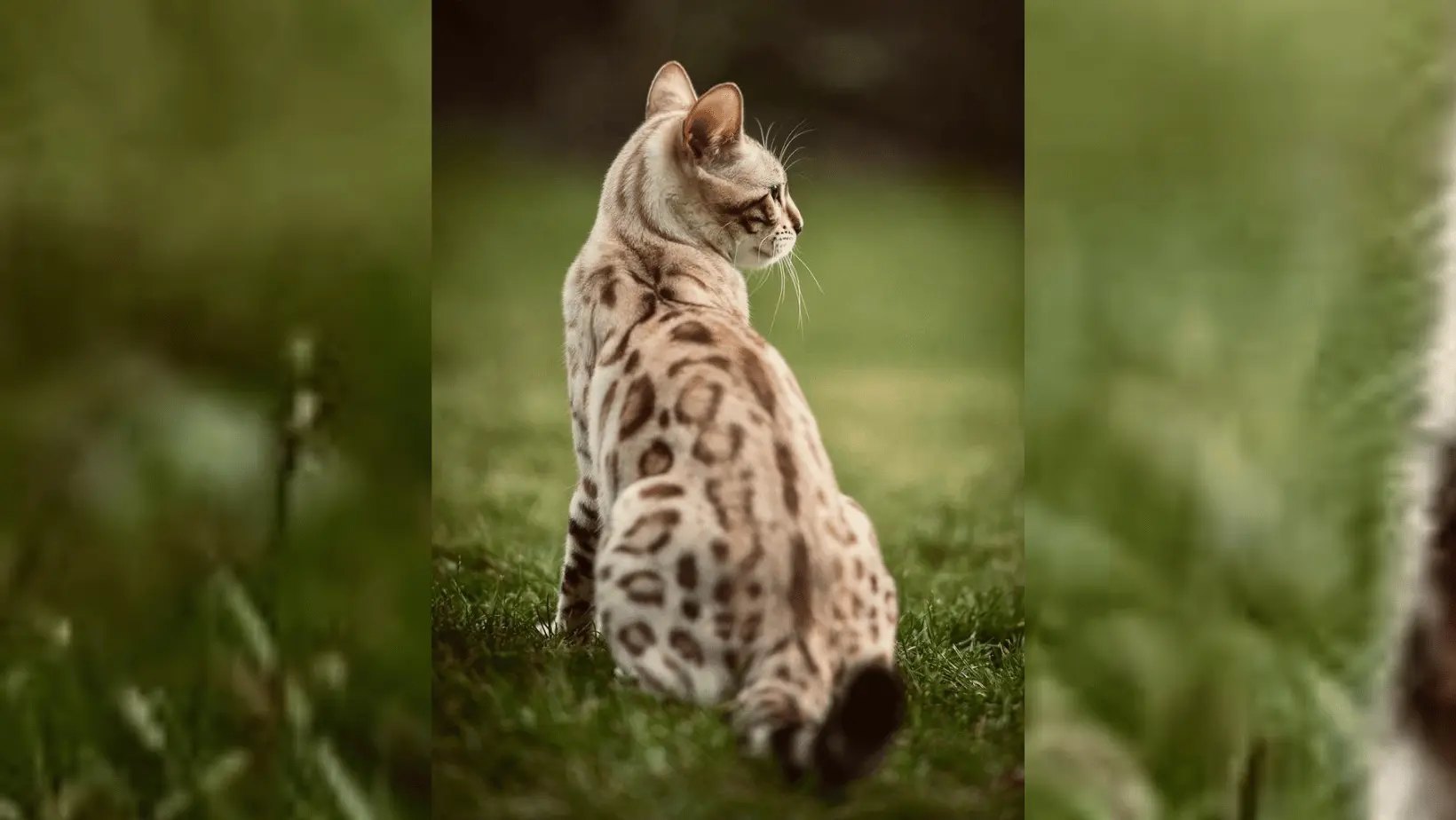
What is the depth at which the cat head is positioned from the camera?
204cm

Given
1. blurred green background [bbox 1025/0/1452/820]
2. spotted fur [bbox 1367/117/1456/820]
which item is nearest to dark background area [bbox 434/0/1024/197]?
blurred green background [bbox 1025/0/1452/820]

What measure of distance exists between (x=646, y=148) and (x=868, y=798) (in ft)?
3.62

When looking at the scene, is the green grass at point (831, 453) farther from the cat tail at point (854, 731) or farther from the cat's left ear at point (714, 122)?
the cat's left ear at point (714, 122)

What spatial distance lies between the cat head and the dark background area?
3 cm

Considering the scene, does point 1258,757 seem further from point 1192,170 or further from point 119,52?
point 119,52

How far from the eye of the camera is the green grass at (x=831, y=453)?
1669 mm

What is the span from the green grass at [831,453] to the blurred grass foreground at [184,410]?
0.18m

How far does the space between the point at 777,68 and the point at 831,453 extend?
61 centimetres

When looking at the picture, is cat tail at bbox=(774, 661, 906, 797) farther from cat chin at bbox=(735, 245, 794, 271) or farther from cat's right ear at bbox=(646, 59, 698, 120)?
cat's right ear at bbox=(646, 59, 698, 120)

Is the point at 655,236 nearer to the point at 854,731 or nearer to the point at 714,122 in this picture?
the point at 714,122

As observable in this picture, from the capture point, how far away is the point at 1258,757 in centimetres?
173

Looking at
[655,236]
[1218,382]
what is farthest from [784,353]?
[1218,382]

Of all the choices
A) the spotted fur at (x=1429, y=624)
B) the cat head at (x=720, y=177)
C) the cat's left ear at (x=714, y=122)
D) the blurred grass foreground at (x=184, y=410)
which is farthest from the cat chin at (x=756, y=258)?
the spotted fur at (x=1429, y=624)

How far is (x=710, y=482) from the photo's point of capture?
180 cm
